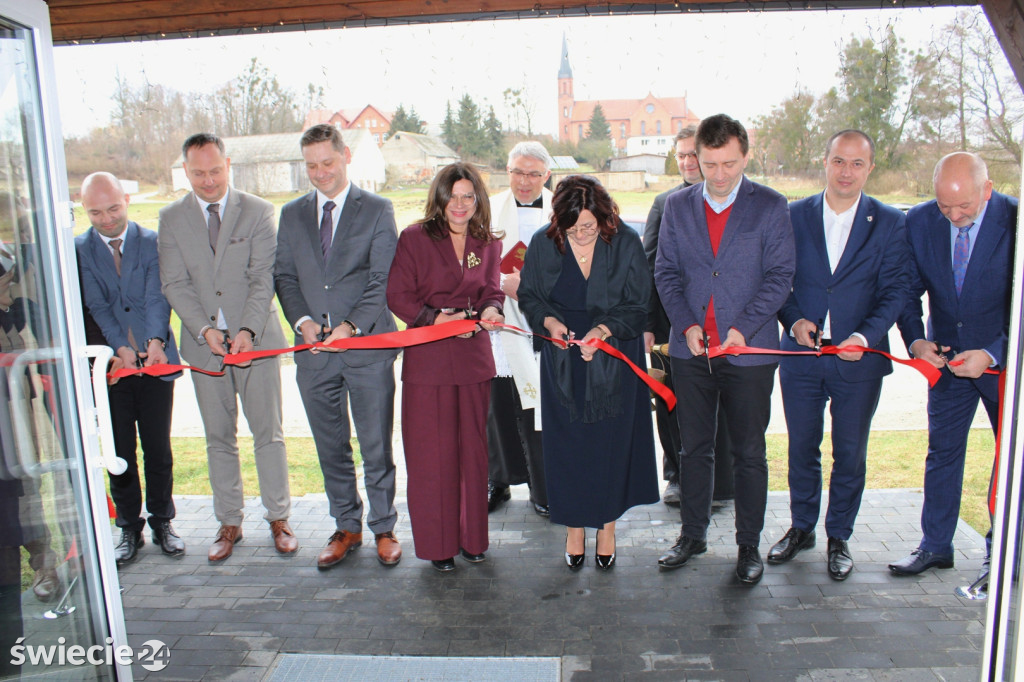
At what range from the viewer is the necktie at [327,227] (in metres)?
4.14

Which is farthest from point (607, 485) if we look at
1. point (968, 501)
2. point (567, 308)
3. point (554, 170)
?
point (968, 501)

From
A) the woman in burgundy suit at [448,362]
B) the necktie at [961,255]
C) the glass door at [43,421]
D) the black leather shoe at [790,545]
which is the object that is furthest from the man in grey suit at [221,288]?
the necktie at [961,255]

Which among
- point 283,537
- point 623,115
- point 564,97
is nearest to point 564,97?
point 564,97

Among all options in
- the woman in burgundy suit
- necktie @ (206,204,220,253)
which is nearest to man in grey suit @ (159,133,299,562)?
necktie @ (206,204,220,253)

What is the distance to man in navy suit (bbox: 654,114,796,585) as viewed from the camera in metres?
3.73

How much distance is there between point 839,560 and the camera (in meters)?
3.90

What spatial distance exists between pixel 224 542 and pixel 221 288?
1.48 metres

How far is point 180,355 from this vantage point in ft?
14.7

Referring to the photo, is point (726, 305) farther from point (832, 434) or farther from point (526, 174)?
point (526, 174)

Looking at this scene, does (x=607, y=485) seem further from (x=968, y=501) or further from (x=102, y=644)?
(x=968, y=501)

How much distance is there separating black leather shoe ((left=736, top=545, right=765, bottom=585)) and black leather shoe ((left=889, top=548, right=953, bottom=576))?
2.22 ft

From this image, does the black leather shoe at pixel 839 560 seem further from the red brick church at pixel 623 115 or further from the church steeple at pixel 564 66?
the church steeple at pixel 564 66

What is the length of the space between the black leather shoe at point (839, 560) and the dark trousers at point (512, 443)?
5.45 feet

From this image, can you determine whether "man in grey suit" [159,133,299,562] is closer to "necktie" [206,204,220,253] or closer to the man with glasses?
"necktie" [206,204,220,253]
